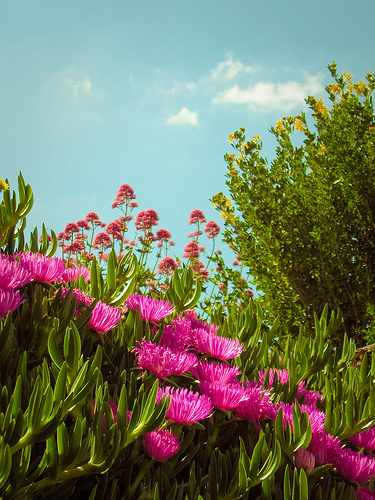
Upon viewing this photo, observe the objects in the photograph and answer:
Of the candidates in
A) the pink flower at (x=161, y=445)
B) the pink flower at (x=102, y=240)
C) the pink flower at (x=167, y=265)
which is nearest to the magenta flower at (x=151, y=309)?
the pink flower at (x=161, y=445)

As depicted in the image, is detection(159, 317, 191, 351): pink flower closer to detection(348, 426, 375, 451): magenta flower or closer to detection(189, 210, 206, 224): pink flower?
detection(348, 426, 375, 451): magenta flower

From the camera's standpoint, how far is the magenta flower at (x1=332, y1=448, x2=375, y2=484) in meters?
1.06

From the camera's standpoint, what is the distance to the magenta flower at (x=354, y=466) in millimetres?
1056

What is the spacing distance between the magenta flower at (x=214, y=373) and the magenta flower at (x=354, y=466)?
0.29 meters

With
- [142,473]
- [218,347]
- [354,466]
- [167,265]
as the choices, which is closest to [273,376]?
[218,347]

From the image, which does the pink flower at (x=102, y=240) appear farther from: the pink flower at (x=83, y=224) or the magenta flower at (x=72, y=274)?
the magenta flower at (x=72, y=274)

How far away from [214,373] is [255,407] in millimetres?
124

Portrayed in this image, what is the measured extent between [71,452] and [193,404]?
25 centimetres

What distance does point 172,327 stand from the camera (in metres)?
1.35

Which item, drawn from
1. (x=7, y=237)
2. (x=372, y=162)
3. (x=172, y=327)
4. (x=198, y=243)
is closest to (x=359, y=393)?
(x=172, y=327)

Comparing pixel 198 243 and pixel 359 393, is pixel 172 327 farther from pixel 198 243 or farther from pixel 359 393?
pixel 198 243

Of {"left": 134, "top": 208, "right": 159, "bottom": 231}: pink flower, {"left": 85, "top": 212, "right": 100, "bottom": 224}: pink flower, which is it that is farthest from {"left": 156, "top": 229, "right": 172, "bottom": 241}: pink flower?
{"left": 85, "top": 212, "right": 100, "bottom": 224}: pink flower

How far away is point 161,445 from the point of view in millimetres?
861

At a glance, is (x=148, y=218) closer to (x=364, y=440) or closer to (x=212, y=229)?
(x=212, y=229)
